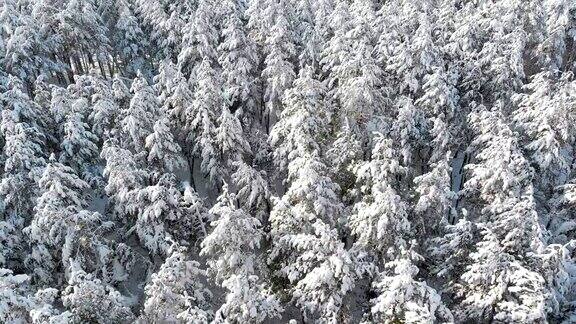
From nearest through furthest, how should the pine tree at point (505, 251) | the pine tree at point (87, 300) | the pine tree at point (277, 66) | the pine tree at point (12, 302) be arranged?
1. the pine tree at point (12, 302)
2. the pine tree at point (505, 251)
3. the pine tree at point (87, 300)
4. the pine tree at point (277, 66)

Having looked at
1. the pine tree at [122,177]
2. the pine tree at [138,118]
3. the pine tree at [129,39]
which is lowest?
the pine tree at [122,177]

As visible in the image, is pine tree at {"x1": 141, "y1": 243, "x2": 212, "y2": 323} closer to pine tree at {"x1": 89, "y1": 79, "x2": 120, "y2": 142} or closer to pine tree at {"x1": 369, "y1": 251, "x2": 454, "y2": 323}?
pine tree at {"x1": 369, "y1": 251, "x2": 454, "y2": 323}

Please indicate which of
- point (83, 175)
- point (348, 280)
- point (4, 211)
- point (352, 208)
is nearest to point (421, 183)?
point (352, 208)

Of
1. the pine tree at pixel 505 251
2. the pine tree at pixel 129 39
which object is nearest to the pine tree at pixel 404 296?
the pine tree at pixel 505 251

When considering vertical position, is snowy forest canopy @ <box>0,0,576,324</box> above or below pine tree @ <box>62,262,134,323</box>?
above

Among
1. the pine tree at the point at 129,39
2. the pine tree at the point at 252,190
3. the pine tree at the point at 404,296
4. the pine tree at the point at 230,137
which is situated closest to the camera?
the pine tree at the point at 404,296

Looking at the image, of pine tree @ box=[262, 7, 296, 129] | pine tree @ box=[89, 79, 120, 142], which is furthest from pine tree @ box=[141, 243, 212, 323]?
pine tree @ box=[262, 7, 296, 129]

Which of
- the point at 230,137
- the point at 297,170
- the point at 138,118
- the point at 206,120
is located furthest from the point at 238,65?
the point at 297,170

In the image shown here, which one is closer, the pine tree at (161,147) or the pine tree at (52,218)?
the pine tree at (52,218)

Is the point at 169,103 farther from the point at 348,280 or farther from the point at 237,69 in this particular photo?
the point at 348,280

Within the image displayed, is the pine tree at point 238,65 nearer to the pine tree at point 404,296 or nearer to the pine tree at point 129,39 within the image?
the pine tree at point 129,39
